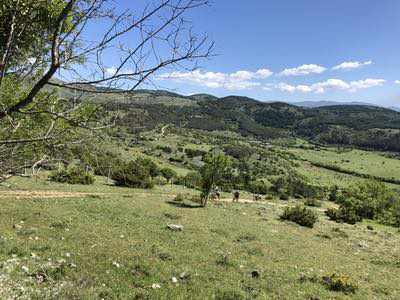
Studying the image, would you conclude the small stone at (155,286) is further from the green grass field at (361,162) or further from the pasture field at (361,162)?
the green grass field at (361,162)

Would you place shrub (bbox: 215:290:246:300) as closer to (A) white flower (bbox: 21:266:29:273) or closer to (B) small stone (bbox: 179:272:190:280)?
(B) small stone (bbox: 179:272:190:280)

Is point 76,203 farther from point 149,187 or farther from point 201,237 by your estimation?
point 149,187

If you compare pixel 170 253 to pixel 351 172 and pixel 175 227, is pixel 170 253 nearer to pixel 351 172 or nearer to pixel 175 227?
pixel 175 227

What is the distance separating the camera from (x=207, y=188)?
1273 inches

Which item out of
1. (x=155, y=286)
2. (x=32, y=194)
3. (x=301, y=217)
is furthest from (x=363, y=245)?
(x=32, y=194)

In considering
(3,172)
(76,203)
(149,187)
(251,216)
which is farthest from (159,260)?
(149,187)

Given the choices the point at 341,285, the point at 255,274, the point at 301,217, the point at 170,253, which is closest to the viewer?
the point at 341,285

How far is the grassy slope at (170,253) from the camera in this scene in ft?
35.4

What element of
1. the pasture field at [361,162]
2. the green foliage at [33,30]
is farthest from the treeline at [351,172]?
the green foliage at [33,30]

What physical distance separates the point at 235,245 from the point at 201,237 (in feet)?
6.37

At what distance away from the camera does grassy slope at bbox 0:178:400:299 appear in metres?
10.8

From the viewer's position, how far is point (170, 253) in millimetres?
14695

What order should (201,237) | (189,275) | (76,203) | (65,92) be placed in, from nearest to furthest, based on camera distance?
(65,92) < (189,275) < (201,237) < (76,203)

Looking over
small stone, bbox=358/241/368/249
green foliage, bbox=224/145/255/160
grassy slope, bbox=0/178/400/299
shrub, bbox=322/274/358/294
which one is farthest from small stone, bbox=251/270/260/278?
green foliage, bbox=224/145/255/160
